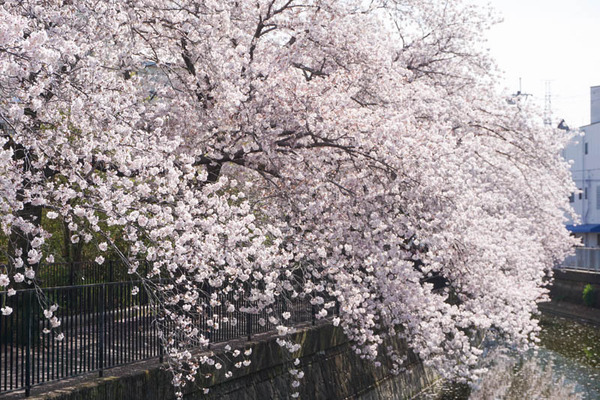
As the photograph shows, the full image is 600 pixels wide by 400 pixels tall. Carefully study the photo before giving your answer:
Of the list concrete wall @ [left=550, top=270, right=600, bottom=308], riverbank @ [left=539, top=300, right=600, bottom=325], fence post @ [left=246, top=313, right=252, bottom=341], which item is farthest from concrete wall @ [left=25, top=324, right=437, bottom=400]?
concrete wall @ [left=550, top=270, right=600, bottom=308]

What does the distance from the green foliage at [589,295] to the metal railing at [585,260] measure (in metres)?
2.72

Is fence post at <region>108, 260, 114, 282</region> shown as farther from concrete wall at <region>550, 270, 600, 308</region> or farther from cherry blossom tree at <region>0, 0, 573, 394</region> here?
concrete wall at <region>550, 270, 600, 308</region>

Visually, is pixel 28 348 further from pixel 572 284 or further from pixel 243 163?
pixel 572 284

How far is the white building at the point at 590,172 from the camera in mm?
56344

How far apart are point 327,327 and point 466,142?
730cm

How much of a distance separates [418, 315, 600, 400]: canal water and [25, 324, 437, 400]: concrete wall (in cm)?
176

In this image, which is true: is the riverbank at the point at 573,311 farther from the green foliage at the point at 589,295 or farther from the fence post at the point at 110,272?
the fence post at the point at 110,272

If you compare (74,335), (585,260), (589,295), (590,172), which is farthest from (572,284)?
(74,335)

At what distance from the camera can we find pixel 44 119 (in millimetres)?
8273

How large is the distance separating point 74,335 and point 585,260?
35598 millimetres

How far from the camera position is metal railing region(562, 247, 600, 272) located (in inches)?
1506

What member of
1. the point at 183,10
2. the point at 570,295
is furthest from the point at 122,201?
the point at 570,295

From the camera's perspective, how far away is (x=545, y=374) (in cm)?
2262

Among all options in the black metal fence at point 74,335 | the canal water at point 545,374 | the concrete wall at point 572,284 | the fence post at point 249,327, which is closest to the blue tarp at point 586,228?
the concrete wall at point 572,284
